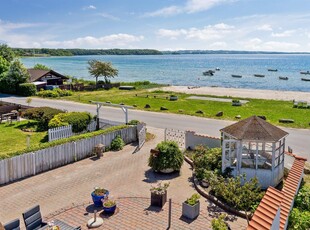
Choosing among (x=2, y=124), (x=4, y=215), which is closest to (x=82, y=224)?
(x=4, y=215)

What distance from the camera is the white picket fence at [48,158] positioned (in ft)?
47.5

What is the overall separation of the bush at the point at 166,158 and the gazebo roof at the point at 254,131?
2.81 metres

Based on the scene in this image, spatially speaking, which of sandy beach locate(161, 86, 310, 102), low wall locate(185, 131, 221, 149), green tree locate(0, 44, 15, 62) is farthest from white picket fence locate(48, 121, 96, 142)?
green tree locate(0, 44, 15, 62)

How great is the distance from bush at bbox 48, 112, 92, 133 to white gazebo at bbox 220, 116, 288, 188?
40.0ft

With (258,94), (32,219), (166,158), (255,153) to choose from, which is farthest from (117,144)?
(258,94)

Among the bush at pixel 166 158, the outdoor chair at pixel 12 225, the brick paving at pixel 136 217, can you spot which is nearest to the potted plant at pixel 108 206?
the brick paving at pixel 136 217

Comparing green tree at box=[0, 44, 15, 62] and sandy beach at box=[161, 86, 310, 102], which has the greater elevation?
green tree at box=[0, 44, 15, 62]

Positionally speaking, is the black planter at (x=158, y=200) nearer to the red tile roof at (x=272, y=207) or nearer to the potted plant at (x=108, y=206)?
the potted plant at (x=108, y=206)

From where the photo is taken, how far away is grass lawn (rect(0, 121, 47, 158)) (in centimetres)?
2030

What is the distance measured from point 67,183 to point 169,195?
5010 mm

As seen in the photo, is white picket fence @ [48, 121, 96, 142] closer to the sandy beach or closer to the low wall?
the low wall

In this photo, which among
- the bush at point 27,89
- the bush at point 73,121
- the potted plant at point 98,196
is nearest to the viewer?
the potted plant at point 98,196

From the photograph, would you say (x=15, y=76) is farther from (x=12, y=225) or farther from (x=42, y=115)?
(x=12, y=225)

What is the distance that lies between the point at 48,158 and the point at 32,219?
6846mm
